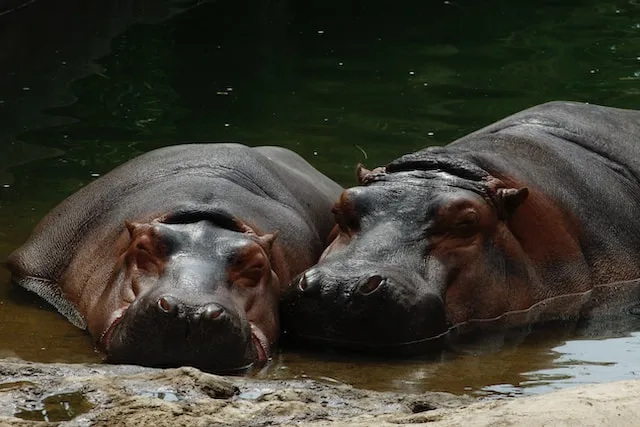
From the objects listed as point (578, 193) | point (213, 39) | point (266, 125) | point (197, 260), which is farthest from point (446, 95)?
point (197, 260)

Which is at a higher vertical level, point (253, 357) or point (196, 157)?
point (196, 157)

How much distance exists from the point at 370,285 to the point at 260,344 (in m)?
0.56

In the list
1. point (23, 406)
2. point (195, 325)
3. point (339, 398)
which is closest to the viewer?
point (23, 406)

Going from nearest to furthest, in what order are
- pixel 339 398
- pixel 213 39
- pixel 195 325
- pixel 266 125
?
pixel 339 398 < pixel 195 325 < pixel 266 125 < pixel 213 39

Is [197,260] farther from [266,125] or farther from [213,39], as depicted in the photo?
[213,39]

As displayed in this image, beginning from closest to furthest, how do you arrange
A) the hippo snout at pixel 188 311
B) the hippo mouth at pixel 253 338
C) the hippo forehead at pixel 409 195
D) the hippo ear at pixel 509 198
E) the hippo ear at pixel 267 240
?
the hippo snout at pixel 188 311
the hippo mouth at pixel 253 338
the hippo ear at pixel 267 240
the hippo forehead at pixel 409 195
the hippo ear at pixel 509 198

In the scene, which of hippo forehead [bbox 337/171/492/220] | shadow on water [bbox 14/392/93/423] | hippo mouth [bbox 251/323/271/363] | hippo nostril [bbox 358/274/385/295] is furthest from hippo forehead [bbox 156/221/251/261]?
shadow on water [bbox 14/392/93/423]

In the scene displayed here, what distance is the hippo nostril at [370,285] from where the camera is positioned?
22.4 feet

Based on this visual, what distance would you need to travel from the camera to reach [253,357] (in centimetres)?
662

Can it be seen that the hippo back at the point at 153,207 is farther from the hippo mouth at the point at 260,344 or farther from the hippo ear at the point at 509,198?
the hippo ear at the point at 509,198

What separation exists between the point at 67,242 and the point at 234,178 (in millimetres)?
950

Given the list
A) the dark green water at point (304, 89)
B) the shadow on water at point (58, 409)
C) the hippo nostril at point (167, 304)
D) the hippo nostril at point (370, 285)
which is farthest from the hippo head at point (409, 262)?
the shadow on water at point (58, 409)

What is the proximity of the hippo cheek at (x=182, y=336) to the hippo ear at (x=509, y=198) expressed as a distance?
5.96 feet

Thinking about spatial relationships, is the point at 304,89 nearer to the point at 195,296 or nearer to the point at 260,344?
the point at 260,344
